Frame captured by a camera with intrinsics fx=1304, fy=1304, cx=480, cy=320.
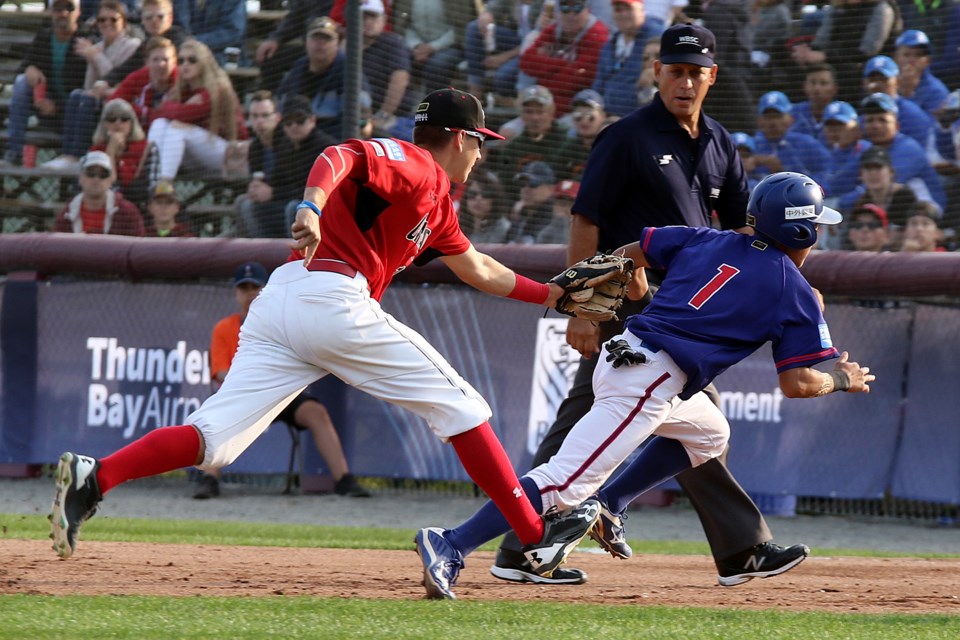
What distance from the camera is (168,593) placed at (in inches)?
189

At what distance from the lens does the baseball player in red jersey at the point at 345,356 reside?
4.44 m

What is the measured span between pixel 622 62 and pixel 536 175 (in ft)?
3.70

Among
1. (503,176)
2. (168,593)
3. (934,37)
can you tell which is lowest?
(168,593)

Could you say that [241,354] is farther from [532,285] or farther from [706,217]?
[706,217]

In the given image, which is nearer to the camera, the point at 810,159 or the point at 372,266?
the point at 372,266

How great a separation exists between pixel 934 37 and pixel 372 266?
6838 mm

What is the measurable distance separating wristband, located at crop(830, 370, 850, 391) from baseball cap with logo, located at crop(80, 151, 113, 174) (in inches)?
307

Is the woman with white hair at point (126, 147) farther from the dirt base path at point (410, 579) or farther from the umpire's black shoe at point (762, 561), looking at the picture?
the umpire's black shoe at point (762, 561)

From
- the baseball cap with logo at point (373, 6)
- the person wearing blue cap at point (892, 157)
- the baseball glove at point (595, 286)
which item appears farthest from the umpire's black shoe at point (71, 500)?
the person wearing blue cap at point (892, 157)

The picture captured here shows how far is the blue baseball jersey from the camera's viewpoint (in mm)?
4750

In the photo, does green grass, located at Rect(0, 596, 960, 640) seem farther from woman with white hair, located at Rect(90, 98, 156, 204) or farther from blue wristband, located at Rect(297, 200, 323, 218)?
woman with white hair, located at Rect(90, 98, 156, 204)

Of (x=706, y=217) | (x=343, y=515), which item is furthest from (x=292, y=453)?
(x=706, y=217)

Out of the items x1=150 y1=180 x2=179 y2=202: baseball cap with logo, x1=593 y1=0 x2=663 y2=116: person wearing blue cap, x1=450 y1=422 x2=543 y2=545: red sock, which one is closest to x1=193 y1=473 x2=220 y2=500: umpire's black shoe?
x1=150 y1=180 x2=179 y2=202: baseball cap with logo

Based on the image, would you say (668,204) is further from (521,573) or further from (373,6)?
(373,6)
